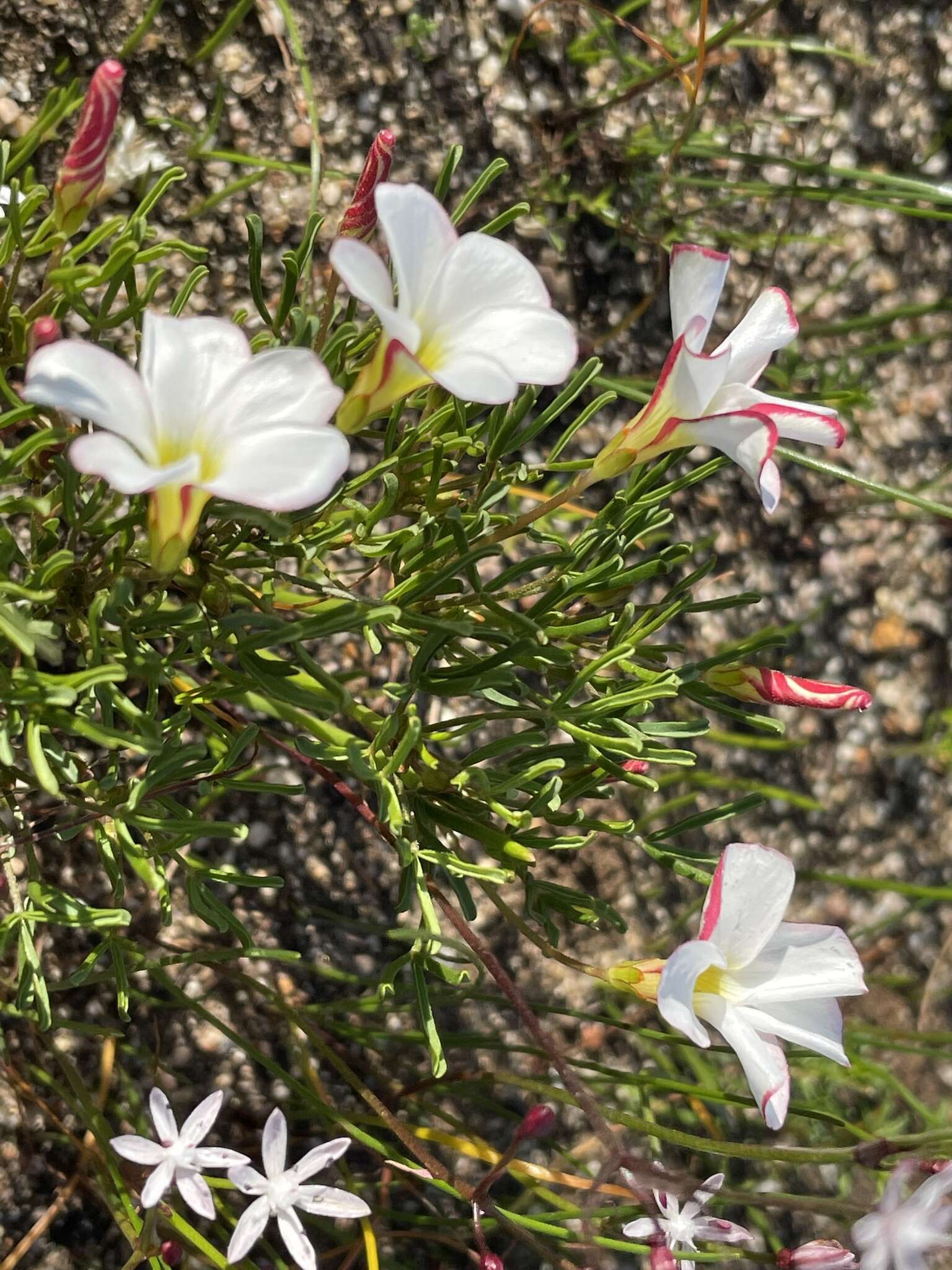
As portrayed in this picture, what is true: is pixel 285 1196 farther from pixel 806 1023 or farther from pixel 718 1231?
pixel 806 1023

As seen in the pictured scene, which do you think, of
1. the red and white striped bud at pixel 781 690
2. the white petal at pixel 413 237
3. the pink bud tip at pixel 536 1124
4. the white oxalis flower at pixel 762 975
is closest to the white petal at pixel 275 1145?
the pink bud tip at pixel 536 1124

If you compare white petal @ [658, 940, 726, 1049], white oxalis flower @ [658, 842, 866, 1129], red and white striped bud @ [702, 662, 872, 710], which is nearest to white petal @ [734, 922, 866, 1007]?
white oxalis flower @ [658, 842, 866, 1129]

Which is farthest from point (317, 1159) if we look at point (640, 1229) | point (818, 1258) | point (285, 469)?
point (285, 469)

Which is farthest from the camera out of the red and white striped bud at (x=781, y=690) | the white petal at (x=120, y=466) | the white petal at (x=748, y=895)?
the red and white striped bud at (x=781, y=690)

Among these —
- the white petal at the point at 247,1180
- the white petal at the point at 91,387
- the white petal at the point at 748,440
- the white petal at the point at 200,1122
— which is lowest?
the white petal at the point at 247,1180

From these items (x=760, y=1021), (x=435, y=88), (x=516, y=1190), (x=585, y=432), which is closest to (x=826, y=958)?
(x=760, y=1021)

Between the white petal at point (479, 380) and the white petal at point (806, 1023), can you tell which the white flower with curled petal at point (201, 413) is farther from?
the white petal at point (806, 1023)

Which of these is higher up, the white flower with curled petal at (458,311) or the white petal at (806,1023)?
the white flower with curled petal at (458,311)
